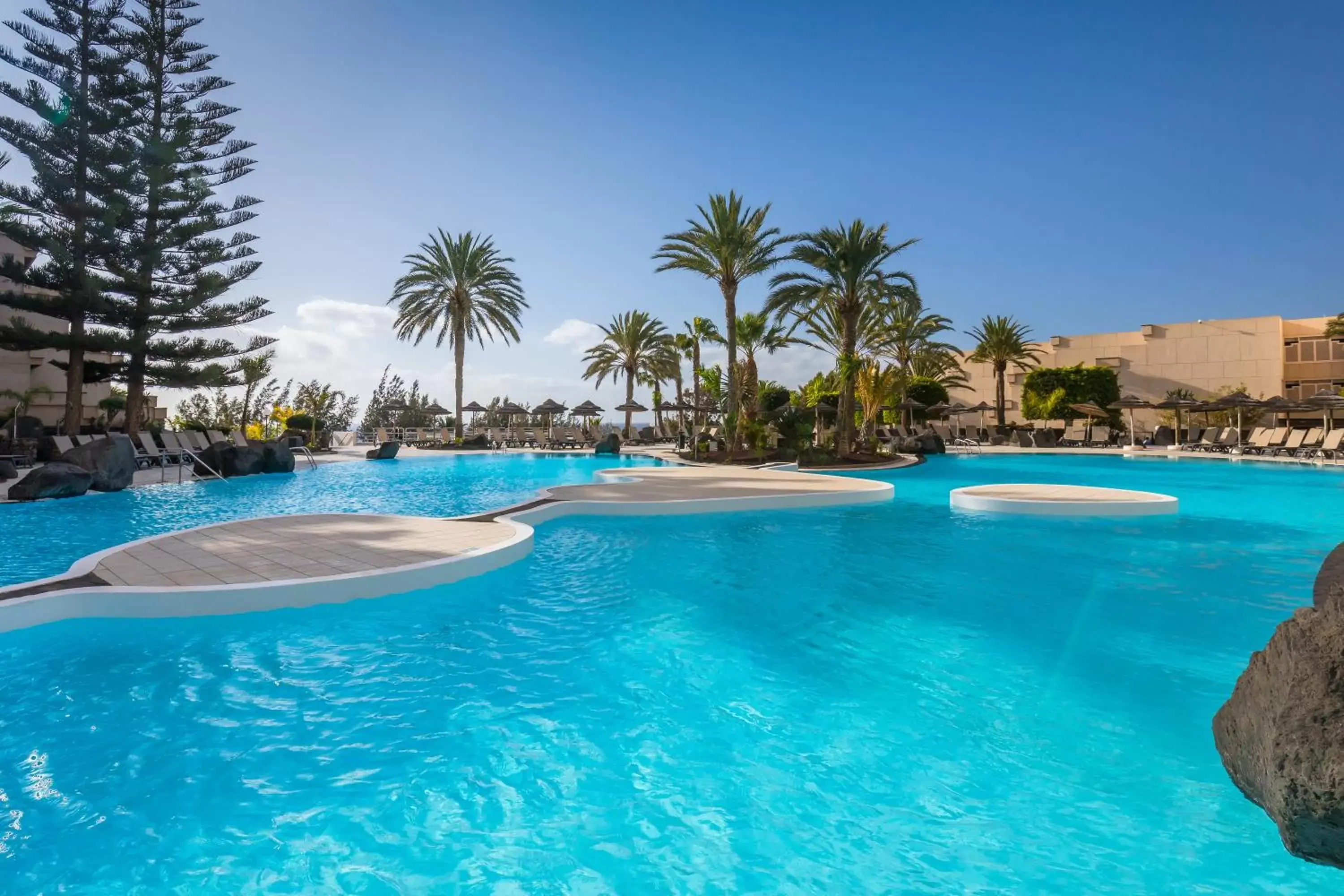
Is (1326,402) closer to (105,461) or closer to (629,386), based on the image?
(629,386)

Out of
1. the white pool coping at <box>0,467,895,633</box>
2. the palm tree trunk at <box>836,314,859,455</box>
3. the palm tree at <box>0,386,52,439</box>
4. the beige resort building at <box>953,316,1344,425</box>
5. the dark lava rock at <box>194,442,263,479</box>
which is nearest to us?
the white pool coping at <box>0,467,895,633</box>

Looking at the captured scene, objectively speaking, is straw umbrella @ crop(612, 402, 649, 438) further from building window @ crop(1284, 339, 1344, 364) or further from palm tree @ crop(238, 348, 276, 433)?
building window @ crop(1284, 339, 1344, 364)

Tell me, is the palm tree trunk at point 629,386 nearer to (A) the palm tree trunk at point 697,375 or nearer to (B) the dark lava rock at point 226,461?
(A) the palm tree trunk at point 697,375

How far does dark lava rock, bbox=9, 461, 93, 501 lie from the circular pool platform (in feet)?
54.6

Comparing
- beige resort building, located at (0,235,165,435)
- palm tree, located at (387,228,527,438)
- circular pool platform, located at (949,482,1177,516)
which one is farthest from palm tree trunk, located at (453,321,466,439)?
circular pool platform, located at (949,482,1177,516)

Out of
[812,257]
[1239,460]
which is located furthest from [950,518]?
[1239,460]

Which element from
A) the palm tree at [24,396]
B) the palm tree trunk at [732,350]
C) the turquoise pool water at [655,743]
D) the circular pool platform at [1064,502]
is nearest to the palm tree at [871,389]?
the palm tree trunk at [732,350]

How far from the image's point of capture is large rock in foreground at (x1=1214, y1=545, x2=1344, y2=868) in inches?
82.0

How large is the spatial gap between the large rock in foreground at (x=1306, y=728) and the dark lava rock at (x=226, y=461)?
19.8m

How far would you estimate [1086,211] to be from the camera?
27.2 meters

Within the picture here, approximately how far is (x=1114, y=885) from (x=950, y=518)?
343 inches

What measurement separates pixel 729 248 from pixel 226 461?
1703 centimetres

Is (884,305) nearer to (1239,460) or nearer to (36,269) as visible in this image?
(1239,460)

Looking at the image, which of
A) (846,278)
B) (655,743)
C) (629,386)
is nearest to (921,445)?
(846,278)
